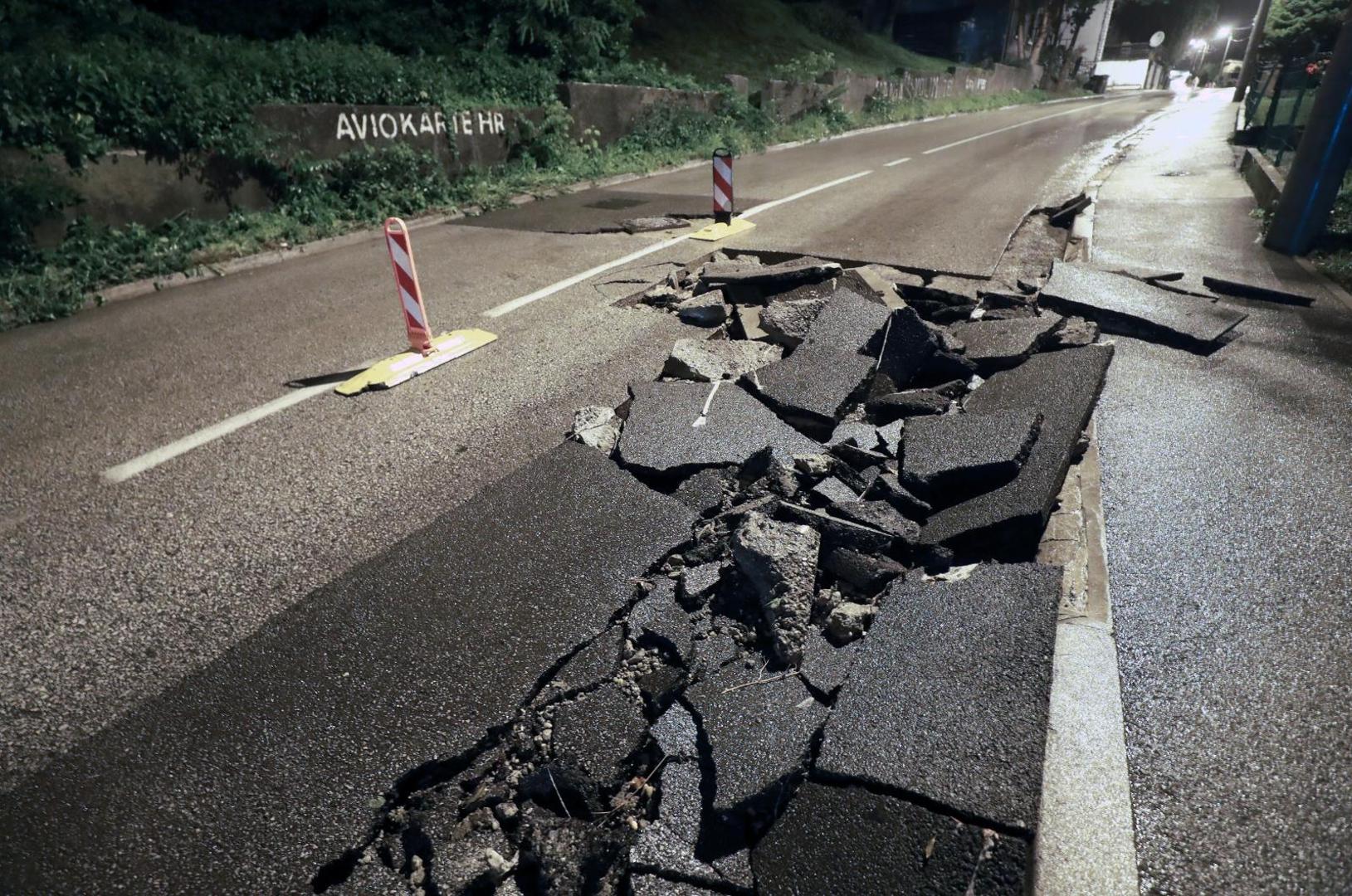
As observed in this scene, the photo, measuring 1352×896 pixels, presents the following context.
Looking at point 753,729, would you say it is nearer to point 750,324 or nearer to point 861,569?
point 861,569

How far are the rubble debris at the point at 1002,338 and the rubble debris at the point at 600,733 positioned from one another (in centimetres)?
371

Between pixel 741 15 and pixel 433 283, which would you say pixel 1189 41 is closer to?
pixel 741 15

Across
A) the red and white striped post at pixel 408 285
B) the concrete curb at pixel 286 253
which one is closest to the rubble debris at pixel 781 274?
the red and white striped post at pixel 408 285

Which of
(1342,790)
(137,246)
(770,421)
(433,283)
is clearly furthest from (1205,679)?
(137,246)

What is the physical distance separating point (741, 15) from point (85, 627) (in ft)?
120

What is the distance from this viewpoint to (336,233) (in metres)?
10.2

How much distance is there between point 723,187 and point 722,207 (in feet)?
1.07

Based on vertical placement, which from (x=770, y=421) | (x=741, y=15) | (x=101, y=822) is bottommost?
(x=101, y=822)

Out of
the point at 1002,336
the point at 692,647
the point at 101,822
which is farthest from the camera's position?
the point at 1002,336

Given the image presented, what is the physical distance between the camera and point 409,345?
5.98m

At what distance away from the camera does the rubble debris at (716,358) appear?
4941 millimetres

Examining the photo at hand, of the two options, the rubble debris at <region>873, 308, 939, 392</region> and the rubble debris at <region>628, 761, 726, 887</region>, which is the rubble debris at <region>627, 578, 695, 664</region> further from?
the rubble debris at <region>873, 308, 939, 392</region>

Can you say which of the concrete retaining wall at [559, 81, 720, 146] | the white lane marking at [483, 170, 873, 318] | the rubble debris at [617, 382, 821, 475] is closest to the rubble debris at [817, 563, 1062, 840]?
the rubble debris at [617, 382, 821, 475]

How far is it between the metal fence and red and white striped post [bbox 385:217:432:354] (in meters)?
13.6
